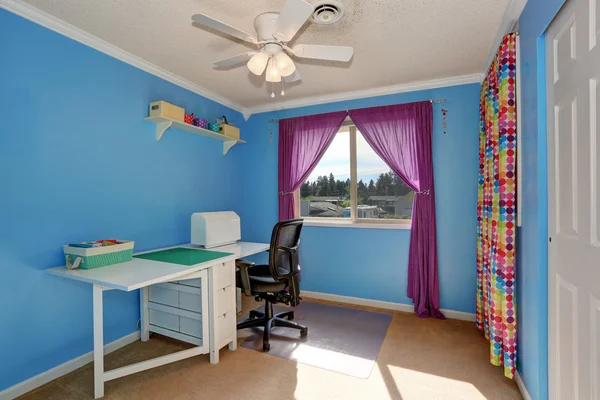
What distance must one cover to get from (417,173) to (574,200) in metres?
1.78

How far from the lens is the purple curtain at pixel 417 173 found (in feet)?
9.45

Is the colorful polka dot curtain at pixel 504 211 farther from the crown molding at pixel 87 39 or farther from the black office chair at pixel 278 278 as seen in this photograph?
the crown molding at pixel 87 39

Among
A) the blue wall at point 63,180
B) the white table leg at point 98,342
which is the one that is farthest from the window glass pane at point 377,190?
the white table leg at point 98,342

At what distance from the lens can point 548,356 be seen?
1.43 meters

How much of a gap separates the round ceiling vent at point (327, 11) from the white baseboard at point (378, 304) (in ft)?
8.93

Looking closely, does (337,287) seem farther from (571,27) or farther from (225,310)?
(571,27)

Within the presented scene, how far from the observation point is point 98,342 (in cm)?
170

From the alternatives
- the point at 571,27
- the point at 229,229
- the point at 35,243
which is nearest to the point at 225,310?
the point at 229,229

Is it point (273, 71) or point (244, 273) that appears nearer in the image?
point (273, 71)

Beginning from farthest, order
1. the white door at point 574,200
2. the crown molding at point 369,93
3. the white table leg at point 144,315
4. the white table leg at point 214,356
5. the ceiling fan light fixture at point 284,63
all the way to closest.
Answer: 1. the crown molding at point 369,93
2. the white table leg at point 144,315
3. the white table leg at point 214,356
4. the ceiling fan light fixture at point 284,63
5. the white door at point 574,200

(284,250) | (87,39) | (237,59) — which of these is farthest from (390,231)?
(87,39)

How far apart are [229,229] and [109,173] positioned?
1129 mm

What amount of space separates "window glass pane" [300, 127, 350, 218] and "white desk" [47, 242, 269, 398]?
117cm

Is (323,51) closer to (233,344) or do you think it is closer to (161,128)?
(161,128)
